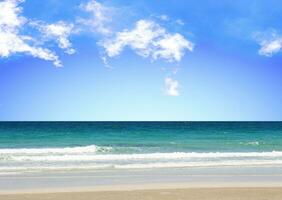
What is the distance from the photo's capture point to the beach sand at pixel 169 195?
44.0 feet

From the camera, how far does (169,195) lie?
45.6 feet

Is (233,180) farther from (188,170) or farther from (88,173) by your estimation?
A: (88,173)

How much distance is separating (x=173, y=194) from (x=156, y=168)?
702cm

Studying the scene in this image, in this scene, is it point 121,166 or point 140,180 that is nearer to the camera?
point 140,180

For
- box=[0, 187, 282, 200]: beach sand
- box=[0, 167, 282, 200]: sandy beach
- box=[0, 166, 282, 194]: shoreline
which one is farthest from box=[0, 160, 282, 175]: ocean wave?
box=[0, 187, 282, 200]: beach sand

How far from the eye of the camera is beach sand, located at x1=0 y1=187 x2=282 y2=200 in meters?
13.4

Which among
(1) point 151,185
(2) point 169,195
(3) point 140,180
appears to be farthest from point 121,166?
(2) point 169,195

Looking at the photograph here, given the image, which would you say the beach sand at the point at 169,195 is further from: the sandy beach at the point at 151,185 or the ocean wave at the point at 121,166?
the ocean wave at the point at 121,166

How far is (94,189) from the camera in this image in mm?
15320

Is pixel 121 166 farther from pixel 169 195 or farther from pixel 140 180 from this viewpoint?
pixel 169 195

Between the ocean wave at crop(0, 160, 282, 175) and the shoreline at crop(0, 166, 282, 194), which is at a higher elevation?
the ocean wave at crop(0, 160, 282, 175)

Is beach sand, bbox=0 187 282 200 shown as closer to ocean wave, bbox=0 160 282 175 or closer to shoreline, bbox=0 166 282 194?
shoreline, bbox=0 166 282 194

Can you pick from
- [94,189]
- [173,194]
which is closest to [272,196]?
[173,194]

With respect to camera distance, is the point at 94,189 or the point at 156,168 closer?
the point at 94,189
